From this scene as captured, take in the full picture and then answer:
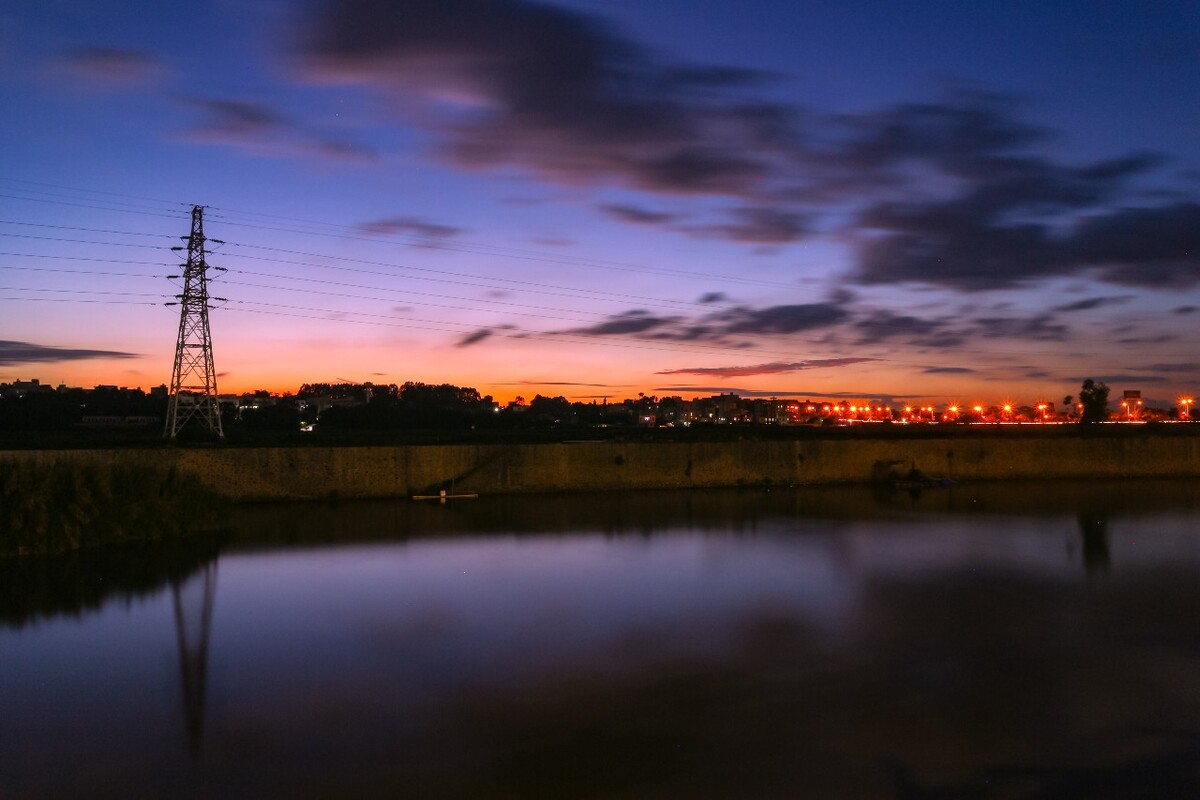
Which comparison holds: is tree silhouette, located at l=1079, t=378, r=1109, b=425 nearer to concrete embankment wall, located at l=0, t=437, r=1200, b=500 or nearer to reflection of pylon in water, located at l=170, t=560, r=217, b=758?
concrete embankment wall, located at l=0, t=437, r=1200, b=500

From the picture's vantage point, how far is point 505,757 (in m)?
6.59

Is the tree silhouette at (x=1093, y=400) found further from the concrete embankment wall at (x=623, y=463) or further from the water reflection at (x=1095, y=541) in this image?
the water reflection at (x=1095, y=541)

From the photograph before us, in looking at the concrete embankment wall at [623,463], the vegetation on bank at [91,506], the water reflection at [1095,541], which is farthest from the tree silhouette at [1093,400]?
the vegetation on bank at [91,506]

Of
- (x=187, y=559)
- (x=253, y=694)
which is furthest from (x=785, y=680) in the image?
(x=187, y=559)

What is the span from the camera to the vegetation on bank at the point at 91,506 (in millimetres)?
14992

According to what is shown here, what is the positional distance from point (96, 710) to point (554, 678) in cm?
427

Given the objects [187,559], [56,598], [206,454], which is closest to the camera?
[56,598]

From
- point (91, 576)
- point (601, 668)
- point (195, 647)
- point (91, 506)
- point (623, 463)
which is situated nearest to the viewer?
point (601, 668)

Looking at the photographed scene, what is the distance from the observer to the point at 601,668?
29.4 feet

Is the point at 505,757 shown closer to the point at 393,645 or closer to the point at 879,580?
the point at 393,645

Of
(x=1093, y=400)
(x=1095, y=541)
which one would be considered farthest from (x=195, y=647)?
(x=1093, y=400)

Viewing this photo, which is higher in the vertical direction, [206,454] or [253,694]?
[206,454]

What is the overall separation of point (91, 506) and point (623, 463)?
48.3 feet

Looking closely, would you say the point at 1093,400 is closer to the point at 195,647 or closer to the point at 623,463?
the point at 623,463
